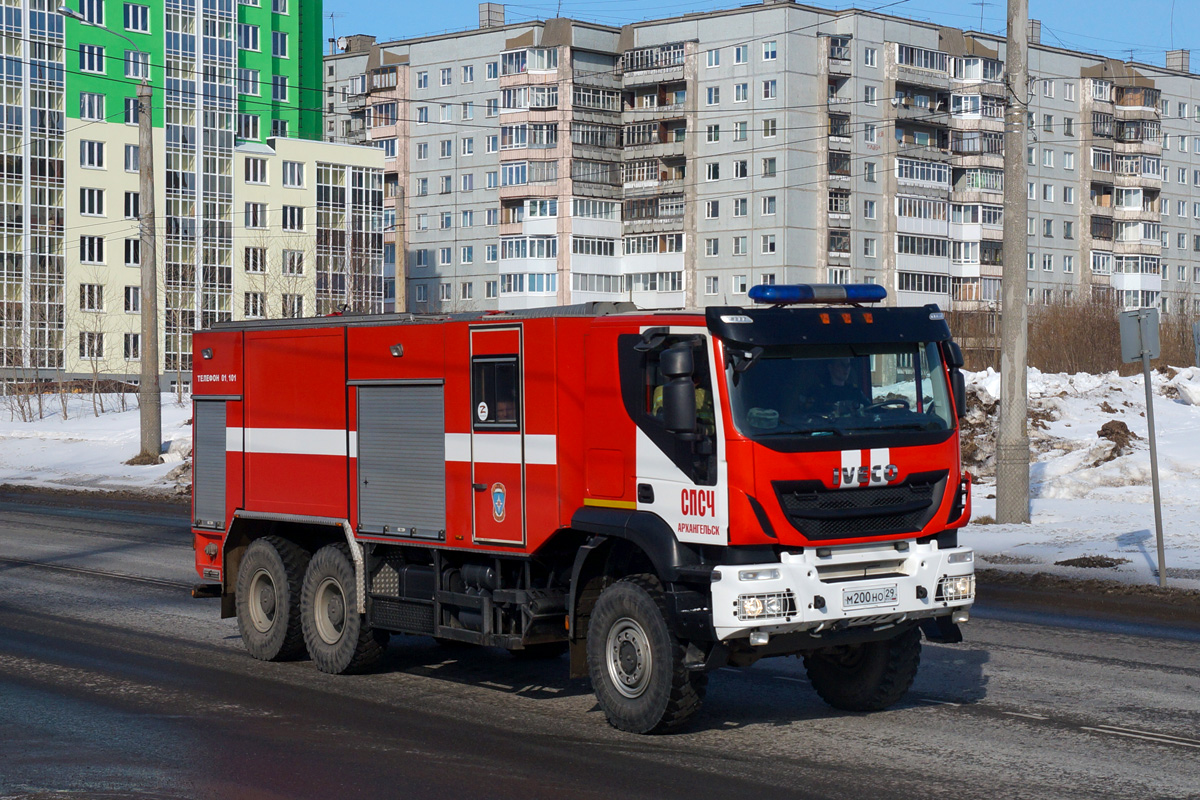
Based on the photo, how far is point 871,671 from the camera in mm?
9828

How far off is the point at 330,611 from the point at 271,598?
2.79 feet

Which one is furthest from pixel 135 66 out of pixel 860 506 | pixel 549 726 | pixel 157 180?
pixel 860 506

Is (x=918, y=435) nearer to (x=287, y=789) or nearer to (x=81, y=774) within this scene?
(x=287, y=789)

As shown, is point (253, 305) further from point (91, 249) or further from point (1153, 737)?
point (1153, 737)

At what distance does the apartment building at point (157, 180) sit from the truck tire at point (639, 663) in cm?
8367

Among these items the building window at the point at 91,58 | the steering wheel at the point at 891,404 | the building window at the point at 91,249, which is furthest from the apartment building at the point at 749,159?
the steering wheel at the point at 891,404

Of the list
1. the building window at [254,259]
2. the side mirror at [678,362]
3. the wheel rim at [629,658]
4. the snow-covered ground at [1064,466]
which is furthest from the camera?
the building window at [254,259]

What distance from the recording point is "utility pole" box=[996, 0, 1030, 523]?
21594 millimetres

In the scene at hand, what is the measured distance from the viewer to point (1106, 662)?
11570 millimetres

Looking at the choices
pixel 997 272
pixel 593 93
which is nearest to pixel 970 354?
pixel 997 272

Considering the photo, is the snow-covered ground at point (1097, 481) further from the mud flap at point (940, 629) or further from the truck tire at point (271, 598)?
the truck tire at point (271, 598)

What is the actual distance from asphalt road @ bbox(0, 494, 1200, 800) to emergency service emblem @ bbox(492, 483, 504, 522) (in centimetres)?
132

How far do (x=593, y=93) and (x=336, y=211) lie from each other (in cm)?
1970

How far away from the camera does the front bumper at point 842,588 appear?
8.52 metres
